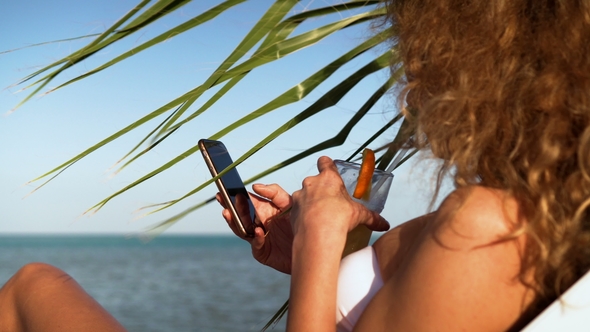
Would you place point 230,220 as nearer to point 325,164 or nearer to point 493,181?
point 325,164

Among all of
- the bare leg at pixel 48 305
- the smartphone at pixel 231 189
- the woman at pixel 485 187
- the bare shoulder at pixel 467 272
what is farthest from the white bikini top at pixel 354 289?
the bare leg at pixel 48 305

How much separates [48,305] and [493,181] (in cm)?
105

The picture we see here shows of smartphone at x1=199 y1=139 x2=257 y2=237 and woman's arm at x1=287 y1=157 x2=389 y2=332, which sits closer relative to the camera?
woman's arm at x1=287 y1=157 x2=389 y2=332

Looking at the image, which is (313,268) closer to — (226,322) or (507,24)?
(507,24)

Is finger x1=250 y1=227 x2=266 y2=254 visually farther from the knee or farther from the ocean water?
the ocean water

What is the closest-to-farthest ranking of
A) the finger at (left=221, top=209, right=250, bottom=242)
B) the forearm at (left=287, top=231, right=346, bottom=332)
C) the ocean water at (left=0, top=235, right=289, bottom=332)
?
the forearm at (left=287, top=231, right=346, bottom=332)
the finger at (left=221, top=209, right=250, bottom=242)
the ocean water at (left=0, top=235, right=289, bottom=332)

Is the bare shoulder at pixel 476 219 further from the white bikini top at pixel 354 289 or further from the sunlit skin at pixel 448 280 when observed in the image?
the white bikini top at pixel 354 289

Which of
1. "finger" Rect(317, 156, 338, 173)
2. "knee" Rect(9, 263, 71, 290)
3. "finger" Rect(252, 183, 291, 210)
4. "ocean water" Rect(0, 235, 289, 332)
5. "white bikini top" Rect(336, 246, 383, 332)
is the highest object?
"finger" Rect(317, 156, 338, 173)

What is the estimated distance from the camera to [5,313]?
1480 millimetres

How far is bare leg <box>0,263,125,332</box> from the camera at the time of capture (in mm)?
1291

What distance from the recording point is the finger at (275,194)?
4.82ft

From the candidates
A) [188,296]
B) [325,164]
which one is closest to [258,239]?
[325,164]

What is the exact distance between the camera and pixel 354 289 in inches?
39.8

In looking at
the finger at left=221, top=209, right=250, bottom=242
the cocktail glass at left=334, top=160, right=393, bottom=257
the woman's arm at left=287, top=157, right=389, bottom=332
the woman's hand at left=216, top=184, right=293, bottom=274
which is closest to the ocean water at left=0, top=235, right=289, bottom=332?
the woman's hand at left=216, top=184, right=293, bottom=274
